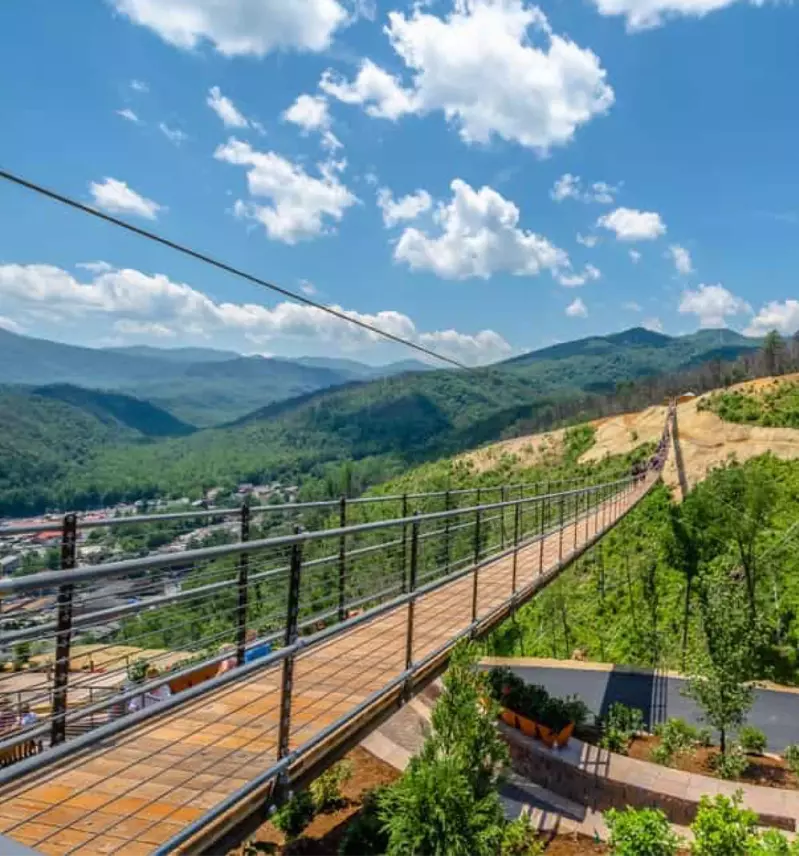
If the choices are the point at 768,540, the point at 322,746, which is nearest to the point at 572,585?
the point at 768,540

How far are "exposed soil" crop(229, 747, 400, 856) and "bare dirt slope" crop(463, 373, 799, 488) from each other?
750 inches

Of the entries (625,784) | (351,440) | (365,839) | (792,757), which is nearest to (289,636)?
(365,839)

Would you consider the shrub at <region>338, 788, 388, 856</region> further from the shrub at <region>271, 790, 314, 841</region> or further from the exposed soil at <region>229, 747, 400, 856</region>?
the shrub at <region>271, 790, 314, 841</region>

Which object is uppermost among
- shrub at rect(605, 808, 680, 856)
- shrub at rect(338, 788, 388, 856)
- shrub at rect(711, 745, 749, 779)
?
shrub at rect(605, 808, 680, 856)

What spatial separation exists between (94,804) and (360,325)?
208 inches

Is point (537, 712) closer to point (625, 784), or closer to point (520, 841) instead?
point (625, 784)

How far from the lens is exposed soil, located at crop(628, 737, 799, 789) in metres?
9.16

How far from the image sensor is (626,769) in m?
8.86

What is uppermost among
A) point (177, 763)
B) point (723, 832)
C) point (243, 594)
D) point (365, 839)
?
point (243, 594)

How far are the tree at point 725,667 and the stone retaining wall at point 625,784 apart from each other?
108 centimetres

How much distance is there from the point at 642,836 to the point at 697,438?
23840mm

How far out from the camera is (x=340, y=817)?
23.8 ft

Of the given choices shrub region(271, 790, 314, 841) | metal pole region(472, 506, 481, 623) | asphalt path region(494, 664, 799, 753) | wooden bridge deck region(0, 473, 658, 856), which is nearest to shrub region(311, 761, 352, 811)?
shrub region(271, 790, 314, 841)

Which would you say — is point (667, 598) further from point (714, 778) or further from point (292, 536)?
point (292, 536)
